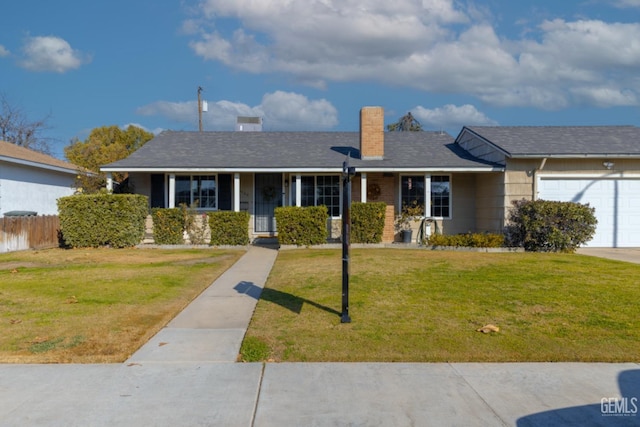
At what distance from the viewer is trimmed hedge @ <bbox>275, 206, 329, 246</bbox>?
578 inches

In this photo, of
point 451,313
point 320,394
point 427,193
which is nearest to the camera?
point 320,394

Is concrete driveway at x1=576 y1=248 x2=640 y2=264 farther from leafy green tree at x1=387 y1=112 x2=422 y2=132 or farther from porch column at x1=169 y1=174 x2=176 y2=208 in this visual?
leafy green tree at x1=387 y1=112 x2=422 y2=132

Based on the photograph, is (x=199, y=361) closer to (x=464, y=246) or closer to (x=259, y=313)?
(x=259, y=313)

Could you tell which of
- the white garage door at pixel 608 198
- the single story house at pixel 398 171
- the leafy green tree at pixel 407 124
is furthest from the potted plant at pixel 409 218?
the leafy green tree at pixel 407 124

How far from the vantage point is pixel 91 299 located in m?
7.64

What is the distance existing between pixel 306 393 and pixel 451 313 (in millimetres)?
3216

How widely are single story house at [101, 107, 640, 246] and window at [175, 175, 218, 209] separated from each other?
1.4 inches

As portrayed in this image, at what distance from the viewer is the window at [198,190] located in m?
17.6

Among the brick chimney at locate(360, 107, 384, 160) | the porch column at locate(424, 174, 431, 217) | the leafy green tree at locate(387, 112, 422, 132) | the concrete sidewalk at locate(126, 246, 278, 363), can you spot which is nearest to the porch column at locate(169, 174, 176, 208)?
the brick chimney at locate(360, 107, 384, 160)

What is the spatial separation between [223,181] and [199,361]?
13.0 meters

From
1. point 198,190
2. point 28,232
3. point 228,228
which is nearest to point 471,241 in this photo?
point 228,228

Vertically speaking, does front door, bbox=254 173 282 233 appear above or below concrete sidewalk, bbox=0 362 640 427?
above

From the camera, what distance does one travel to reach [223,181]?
17609mm
